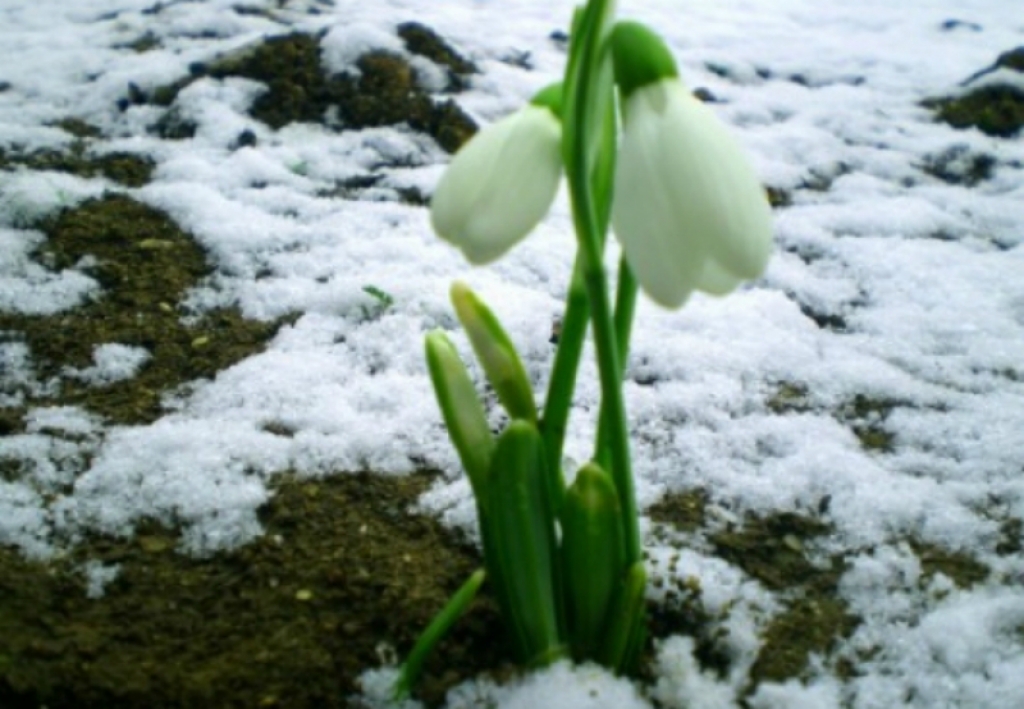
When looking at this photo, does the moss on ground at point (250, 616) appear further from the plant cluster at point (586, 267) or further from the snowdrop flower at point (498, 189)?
the snowdrop flower at point (498, 189)

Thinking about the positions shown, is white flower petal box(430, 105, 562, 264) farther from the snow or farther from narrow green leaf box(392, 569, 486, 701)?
the snow

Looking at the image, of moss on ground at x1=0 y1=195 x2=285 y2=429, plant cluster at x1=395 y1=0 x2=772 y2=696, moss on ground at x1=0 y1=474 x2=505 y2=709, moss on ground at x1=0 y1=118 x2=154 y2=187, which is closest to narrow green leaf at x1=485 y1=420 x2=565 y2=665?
plant cluster at x1=395 y1=0 x2=772 y2=696

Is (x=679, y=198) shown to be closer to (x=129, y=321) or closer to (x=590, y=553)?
(x=590, y=553)

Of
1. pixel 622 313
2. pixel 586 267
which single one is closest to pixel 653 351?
pixel 622 313

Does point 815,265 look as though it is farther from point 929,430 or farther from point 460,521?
point 460,521

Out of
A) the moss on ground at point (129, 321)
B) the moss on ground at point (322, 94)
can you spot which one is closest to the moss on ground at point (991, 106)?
the moss on ground at point (322, 94)

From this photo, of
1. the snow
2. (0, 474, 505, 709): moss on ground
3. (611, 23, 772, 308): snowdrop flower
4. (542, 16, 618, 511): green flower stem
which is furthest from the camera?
the snow
